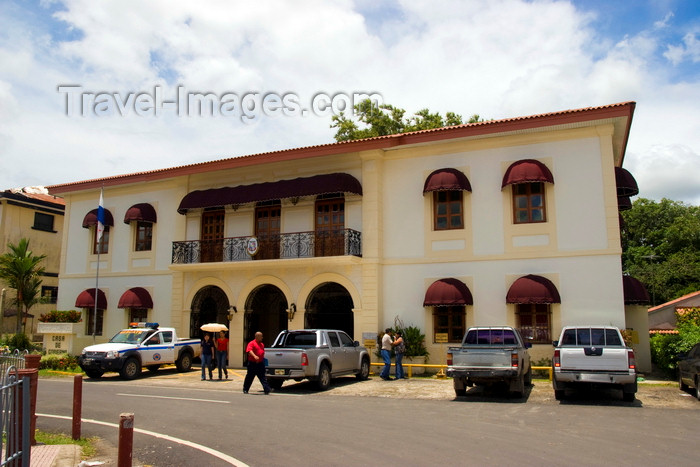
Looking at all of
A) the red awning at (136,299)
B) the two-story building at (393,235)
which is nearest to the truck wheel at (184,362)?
the two-story building at (393,235)

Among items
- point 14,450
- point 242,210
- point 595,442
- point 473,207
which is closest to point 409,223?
point 473,207

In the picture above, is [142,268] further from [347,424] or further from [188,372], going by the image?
[347,424]

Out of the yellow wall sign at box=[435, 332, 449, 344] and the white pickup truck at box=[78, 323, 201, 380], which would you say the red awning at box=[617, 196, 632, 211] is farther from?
the white pickup truck at box=[78, 323, 201, 380]

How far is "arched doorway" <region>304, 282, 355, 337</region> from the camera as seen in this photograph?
22.5m

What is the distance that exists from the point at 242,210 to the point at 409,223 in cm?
740

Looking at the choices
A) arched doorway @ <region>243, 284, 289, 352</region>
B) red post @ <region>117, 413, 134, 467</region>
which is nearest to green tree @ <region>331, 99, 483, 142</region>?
→ arched doorway @ <region>243, 284, 289, 352</region>

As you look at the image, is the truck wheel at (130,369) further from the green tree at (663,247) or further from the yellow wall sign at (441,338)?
the green tree at (663,247)

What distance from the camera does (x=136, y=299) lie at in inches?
987

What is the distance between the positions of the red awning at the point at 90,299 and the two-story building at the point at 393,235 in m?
0.07

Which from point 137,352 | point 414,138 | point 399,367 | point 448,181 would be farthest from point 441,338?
point 137,352

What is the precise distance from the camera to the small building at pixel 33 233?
109 feet

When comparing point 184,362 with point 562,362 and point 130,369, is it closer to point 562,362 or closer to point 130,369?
point 130,369

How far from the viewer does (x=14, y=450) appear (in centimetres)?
587

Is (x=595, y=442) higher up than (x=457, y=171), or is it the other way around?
(x=457, y=171)
